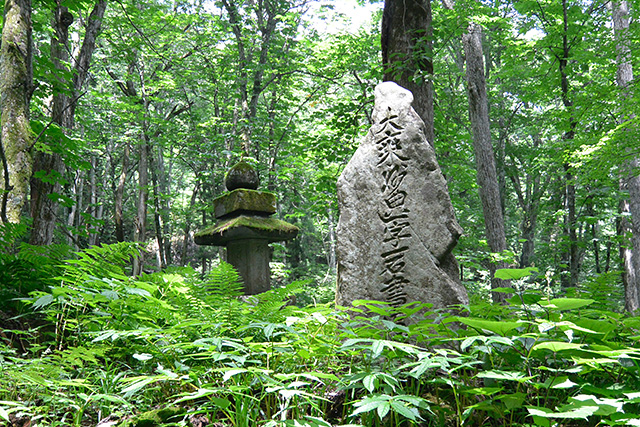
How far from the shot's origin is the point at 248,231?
19.8 feet

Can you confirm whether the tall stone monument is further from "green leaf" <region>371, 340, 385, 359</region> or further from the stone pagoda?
the stone pagoda

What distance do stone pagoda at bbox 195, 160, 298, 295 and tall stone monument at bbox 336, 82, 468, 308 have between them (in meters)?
2.93

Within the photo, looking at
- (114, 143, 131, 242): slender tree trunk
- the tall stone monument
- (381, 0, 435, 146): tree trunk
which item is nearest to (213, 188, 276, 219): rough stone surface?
(381, 0, 435, 146): tree trunk

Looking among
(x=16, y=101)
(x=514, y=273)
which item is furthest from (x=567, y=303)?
(x=16, y=101)

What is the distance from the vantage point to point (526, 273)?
1913 millimetres

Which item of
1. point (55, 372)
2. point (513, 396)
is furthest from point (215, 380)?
point (513, 396)

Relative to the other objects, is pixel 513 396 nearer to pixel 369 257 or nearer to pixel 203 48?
pixel 369 257

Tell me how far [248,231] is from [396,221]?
3.33 metres

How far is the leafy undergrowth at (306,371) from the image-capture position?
5.31 ft

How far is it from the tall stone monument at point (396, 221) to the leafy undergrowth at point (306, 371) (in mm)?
419

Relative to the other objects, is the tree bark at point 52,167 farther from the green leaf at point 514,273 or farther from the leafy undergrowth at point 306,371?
the green leaf at point 514,273

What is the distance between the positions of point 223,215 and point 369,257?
12.8ft

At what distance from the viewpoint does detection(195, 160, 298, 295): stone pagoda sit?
6.16 m

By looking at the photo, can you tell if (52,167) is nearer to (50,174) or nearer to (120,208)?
(50,174)
